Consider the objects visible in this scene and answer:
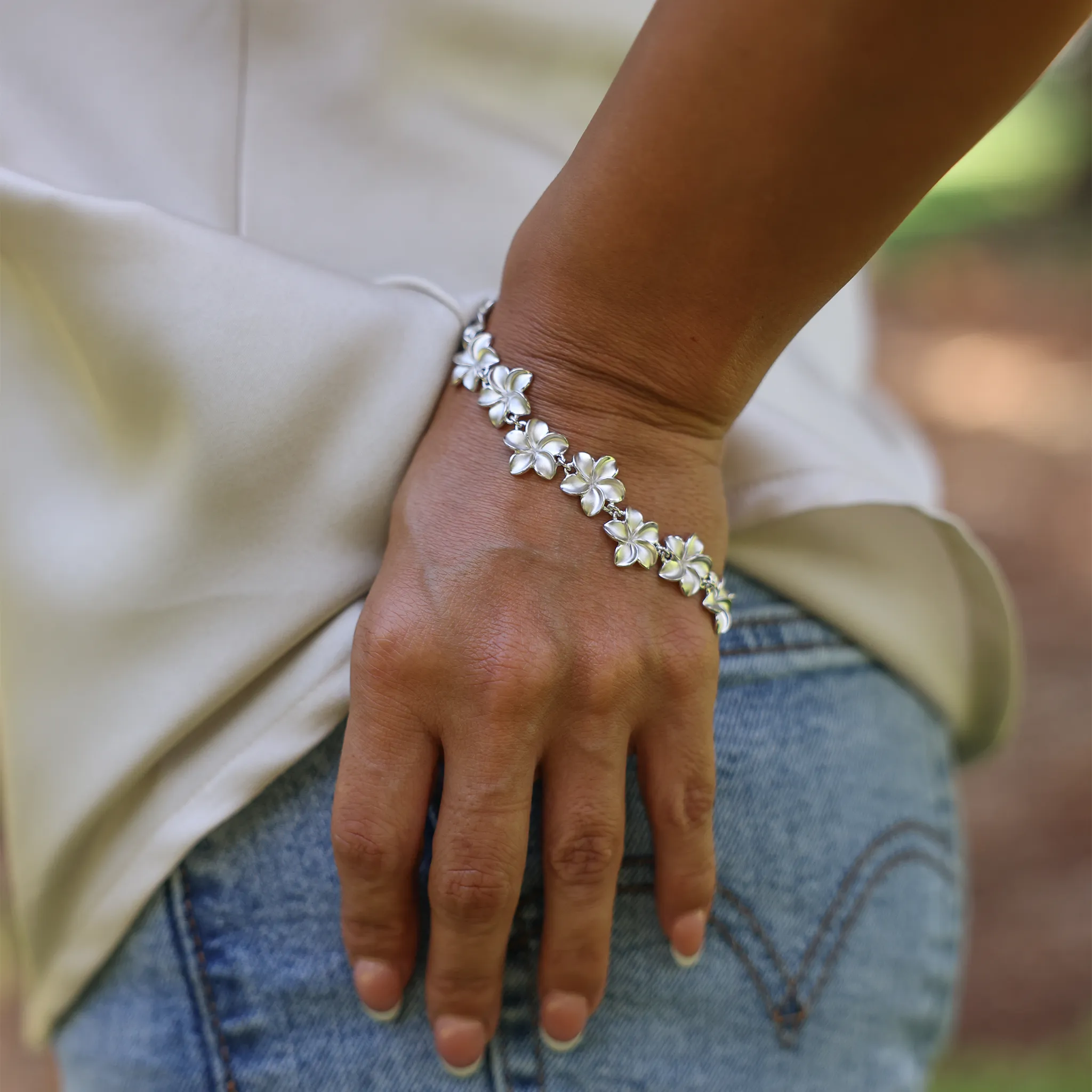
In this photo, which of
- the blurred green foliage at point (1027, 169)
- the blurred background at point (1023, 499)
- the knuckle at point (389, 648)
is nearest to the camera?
the knuckle at point (389, 648)

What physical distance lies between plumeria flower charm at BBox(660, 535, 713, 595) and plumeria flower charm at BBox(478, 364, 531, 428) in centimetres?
15

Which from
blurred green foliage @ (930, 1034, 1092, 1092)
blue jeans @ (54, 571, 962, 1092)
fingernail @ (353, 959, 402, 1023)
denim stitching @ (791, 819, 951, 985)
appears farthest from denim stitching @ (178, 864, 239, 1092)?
blurred green foliage @ (930, 1034, 1092, 1092)

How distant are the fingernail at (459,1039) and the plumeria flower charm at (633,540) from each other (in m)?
0.38

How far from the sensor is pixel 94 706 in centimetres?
78

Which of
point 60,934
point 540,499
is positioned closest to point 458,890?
point 540,499

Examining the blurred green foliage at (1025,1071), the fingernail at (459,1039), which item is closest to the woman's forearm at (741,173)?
the fingernail at (459,1039)

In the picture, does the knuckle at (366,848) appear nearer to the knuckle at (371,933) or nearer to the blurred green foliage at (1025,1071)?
the knuckle at (371,933)

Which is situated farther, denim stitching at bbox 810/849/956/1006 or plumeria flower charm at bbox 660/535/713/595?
denim stitching at bbox 810/849/956/1006

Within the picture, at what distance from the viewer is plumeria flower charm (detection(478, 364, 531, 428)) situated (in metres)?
0.70

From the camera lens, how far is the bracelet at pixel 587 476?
0.69 m

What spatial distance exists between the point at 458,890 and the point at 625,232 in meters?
0.47

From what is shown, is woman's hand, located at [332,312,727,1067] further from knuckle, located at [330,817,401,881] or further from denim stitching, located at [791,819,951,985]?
denim stitching, located at [791,819,951,985]

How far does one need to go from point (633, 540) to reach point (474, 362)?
19 cm

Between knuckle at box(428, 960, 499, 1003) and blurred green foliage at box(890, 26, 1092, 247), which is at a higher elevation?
knuckle at box(428, 960, 499, 1003)
